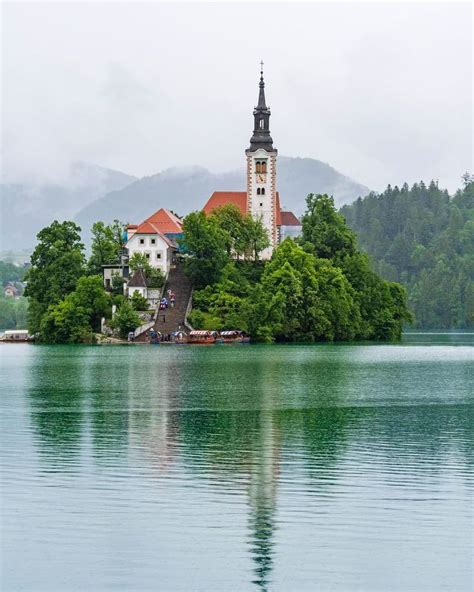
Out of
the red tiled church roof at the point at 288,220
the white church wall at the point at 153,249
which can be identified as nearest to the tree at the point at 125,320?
the white church wall at the point at 153,249

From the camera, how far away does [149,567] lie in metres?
21.1

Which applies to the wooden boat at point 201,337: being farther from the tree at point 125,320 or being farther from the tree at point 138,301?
the tree at point 138,301

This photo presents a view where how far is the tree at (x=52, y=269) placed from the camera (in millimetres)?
117625

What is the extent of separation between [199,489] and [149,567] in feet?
22.3

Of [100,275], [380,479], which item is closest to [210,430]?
[380,479]

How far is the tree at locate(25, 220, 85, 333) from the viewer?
117625mm

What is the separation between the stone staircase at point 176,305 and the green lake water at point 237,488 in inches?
2245

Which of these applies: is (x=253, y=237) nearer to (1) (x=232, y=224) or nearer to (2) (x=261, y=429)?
(1) (x=232, y=224)

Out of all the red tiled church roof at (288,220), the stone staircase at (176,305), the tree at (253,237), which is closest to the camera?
the stone staircase at (176,305)

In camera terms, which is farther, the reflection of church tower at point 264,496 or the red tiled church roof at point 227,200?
the red tiled church roof at point 227,200

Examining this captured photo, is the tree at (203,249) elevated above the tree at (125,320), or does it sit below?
above

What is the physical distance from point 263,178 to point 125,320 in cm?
2506

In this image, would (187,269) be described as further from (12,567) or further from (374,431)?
(12,567)

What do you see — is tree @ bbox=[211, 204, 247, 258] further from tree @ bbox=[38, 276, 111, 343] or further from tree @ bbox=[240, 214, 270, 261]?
tree @ bbox=[38, 276, 111, 343]
